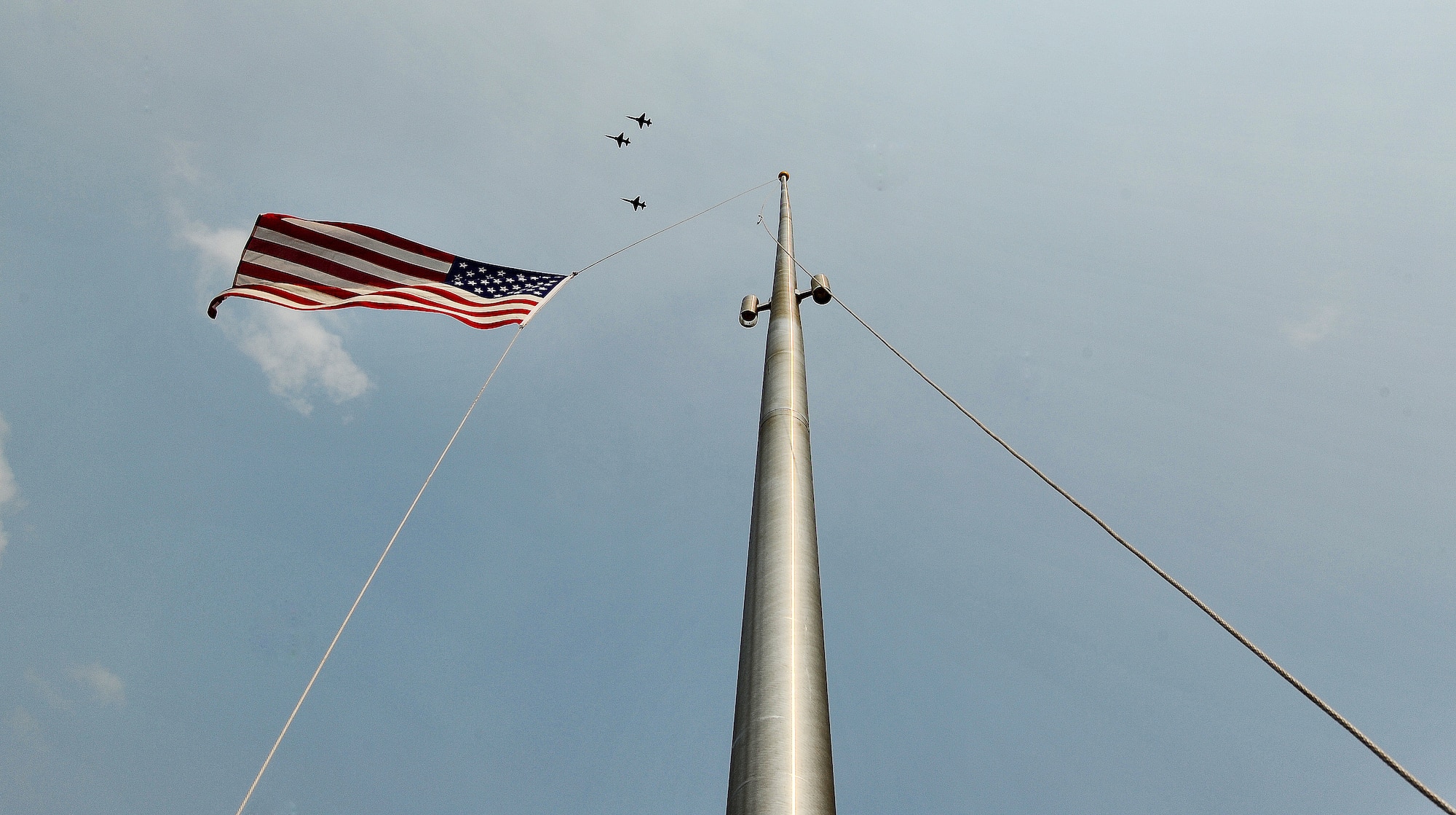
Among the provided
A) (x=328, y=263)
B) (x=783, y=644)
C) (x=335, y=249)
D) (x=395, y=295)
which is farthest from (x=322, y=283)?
(x=783, y=644)

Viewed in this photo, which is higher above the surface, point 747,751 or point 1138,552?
point 1138,552

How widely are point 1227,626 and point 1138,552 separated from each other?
2.98 feet

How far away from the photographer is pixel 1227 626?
5.74 meters

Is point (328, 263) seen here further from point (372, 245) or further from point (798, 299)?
point (798, 299)

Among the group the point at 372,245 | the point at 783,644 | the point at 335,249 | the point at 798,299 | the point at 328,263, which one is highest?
the point at 372,245

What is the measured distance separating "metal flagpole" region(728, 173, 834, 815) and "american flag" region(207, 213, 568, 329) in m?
7.20

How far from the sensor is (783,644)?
18.7ft

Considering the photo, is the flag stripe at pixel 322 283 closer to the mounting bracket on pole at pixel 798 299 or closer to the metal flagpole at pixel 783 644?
the mounting bracket on pole at pixel 798 299

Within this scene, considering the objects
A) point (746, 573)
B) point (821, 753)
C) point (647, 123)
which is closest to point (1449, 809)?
point (821, 753)

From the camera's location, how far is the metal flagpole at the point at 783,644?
4.92 meters

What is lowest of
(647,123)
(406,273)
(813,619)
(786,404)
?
(813,619)

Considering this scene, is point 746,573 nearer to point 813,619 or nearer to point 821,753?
point 813,619

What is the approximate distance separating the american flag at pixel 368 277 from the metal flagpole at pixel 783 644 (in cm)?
720

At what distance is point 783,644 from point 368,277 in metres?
11.8
